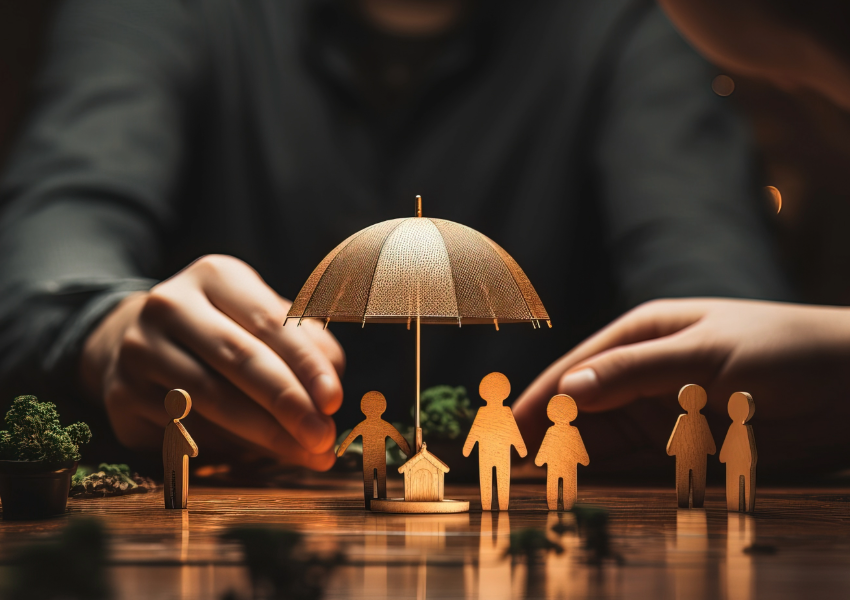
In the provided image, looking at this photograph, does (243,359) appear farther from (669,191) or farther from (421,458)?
(669,191)

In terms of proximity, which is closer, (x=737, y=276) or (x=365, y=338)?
(x=737, y=276)

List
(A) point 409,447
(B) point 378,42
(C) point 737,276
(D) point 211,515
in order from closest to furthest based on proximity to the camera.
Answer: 1. (D) point 211,515
2. (A) point 409,447
3. (C) point 737,276
4. (B) point 378,42

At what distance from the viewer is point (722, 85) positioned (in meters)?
5.29

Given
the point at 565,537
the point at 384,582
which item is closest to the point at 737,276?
the point at 565,537

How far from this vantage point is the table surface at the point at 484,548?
177 cm

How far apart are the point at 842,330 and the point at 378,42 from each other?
320 centimetres

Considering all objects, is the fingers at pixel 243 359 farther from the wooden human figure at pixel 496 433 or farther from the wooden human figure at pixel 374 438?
the wooden human figure at pixel 496 433

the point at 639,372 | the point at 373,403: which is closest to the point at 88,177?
the point at 373,403

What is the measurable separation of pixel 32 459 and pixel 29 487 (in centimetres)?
9

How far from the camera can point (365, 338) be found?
5.34m

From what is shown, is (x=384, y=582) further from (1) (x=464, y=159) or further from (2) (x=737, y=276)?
(1) (x=464, y=159)

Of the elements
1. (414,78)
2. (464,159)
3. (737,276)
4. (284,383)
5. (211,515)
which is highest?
(414,78)

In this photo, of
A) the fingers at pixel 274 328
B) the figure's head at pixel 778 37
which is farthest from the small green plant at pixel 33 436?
the figure's head at pixel 778 37

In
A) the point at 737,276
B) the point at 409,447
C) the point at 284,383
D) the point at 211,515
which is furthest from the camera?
the point at 737,276
